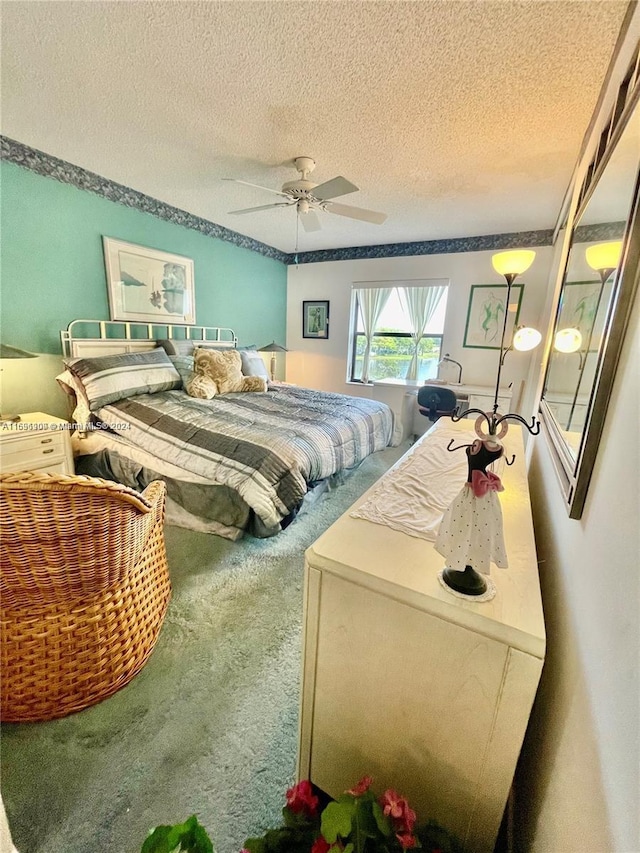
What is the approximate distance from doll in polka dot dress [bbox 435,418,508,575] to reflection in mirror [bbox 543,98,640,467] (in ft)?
0.71


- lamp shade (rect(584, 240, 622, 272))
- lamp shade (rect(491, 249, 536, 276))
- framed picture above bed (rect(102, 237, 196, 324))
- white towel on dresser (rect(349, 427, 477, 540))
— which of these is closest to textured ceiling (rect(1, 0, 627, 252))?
framed picture above bed (rect(102, 237, 196, 324))

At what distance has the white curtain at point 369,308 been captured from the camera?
14.8 ft

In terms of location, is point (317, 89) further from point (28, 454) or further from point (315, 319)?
point (315, 319)

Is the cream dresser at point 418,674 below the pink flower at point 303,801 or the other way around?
the other way around

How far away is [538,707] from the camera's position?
82cm

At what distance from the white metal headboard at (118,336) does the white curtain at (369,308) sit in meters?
1.87

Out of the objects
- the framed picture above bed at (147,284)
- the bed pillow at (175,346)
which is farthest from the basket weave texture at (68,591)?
the framed picture above bed at (147,284)

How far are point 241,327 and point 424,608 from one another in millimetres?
4292

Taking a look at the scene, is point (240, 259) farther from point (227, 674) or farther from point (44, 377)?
point (227, 674)

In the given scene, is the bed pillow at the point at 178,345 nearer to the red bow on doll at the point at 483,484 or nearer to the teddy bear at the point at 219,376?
the teddy bear at the point at 219,376

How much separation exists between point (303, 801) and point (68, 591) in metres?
0.89

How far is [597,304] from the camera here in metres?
0.83

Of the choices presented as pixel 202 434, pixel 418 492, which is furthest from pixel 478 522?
pixel 202 434

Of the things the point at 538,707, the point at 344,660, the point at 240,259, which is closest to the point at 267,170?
the point at 240,259
